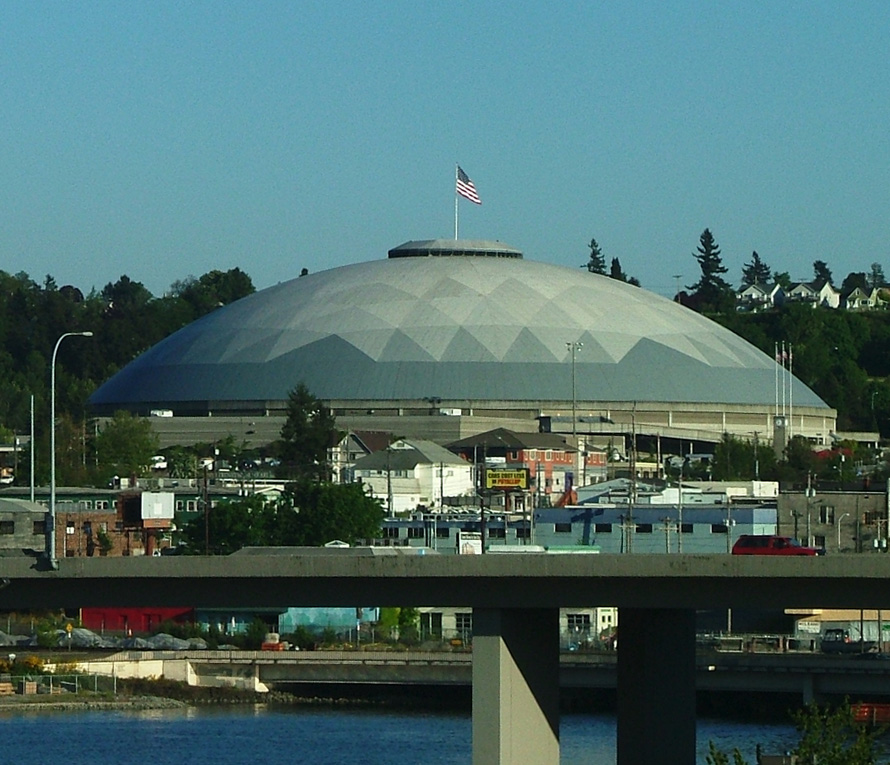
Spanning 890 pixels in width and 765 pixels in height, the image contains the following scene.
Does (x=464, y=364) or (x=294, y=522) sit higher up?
(x=464, y=364)

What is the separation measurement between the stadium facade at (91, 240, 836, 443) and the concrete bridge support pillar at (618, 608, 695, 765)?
80.5 meters

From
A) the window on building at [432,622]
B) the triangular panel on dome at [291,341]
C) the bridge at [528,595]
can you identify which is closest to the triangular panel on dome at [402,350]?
the triangular panel on dome at [291,341]

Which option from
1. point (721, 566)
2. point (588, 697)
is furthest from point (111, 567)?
point (588, 697)

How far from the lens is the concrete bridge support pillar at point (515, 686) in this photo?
104ft

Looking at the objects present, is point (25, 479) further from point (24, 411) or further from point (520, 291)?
point (24, 411)

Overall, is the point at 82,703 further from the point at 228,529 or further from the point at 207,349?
the point at 207,349

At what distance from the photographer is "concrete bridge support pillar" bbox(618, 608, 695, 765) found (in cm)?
3356

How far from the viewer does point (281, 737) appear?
50750 millimetres

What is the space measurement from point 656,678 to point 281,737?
59.3 feet

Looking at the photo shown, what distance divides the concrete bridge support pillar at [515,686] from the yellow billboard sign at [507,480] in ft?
169

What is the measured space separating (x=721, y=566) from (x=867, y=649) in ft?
94.4

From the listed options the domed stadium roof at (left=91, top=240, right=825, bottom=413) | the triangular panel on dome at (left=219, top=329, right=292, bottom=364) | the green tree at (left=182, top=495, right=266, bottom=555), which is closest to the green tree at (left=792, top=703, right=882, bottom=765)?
the green tree at (left=182, top=495, right=266, bottom=555)

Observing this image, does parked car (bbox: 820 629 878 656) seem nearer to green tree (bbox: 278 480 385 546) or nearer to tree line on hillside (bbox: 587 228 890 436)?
green tree (bbox: 278 480 385 546)

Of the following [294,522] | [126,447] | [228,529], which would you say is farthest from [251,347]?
[228,529]
